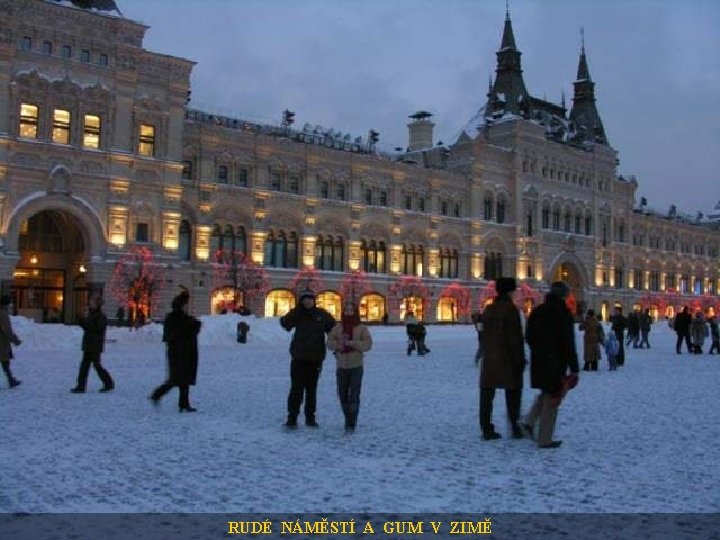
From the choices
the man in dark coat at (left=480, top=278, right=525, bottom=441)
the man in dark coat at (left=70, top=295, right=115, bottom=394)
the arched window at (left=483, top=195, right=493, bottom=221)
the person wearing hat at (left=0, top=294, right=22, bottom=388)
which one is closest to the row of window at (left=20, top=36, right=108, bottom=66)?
the person wearing hat at (left=0, top=294, right=22, bottom=388)

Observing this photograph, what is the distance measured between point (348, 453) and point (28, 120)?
35.9 meters

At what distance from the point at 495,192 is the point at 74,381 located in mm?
51697

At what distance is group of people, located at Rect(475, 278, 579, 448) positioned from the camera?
8750 mm

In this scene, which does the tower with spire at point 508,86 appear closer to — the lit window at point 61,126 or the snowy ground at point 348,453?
the lit window at point 61,126

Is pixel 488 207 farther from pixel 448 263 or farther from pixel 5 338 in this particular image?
pixel 5 338

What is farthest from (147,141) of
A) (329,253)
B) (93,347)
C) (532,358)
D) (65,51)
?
(532,358)

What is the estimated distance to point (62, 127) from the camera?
39.7 meters

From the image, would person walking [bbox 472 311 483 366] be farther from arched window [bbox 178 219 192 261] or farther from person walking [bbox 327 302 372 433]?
arched window [bbox 178 219 192 261]

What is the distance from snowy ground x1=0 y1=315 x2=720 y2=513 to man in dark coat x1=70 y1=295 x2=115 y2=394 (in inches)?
12.5

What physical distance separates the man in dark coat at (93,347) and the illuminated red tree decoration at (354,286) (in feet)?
126

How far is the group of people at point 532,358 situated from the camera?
8750 millimetres

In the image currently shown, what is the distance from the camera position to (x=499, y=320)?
9.31 m

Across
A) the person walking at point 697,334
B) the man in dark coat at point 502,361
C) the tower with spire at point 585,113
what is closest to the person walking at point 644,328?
the person walking at point 697,334

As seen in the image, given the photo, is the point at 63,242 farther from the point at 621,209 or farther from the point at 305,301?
the point at 621,209
